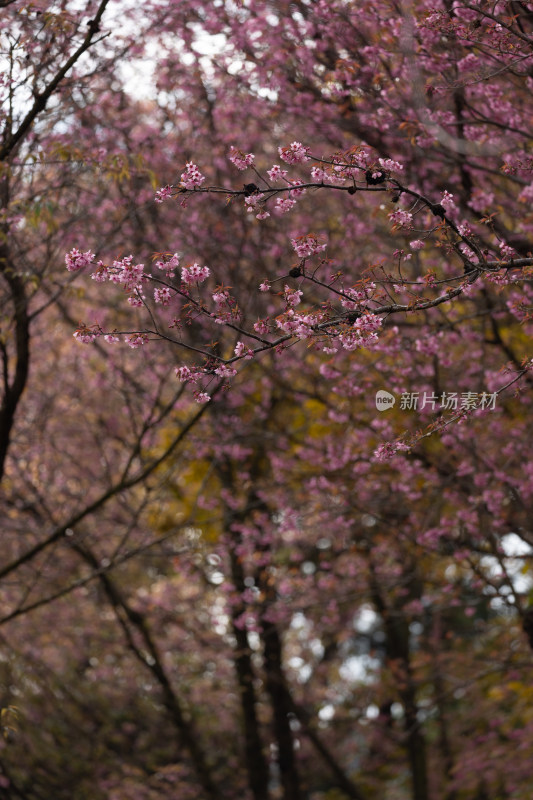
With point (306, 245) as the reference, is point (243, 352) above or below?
below

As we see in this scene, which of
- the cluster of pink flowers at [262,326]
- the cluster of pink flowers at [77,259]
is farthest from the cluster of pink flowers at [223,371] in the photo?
the cluster of pink flowers at [77,259]

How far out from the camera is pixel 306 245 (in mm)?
3812

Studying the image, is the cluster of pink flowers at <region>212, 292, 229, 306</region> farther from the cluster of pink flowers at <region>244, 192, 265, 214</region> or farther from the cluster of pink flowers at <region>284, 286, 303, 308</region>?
the cluster of pink flowers at <region>244, 192, 265, 214</region>

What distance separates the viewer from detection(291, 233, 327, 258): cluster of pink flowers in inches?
149

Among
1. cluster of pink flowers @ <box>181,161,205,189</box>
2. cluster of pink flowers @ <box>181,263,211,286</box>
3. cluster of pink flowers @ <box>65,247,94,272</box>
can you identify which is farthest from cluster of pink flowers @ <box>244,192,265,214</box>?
cluster of pink flowers @ <box>65,247,94,272</box>

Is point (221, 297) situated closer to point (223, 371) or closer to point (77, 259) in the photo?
point (223, 371)

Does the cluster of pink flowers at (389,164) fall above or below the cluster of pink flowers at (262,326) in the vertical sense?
above

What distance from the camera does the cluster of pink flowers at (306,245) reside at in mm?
3791

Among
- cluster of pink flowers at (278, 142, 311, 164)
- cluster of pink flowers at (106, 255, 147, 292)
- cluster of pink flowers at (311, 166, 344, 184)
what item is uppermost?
cluster of pink flowers at (278, 142, 311, 164)

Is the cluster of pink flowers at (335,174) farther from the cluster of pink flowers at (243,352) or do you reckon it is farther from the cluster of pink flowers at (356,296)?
the cluster of pink flowers at (243,352)

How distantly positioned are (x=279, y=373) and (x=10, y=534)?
141 inches

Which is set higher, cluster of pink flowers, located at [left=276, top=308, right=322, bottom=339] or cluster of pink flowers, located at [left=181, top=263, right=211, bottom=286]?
cluster of pink flowers, located at [left=181, top=263, right=211, bottom=286]

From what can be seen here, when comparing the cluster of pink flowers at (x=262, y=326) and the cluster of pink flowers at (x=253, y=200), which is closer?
the cluster of pink flowers at (x=253, y=200)

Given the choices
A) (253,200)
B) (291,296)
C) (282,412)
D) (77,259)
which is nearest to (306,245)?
(291,296)
